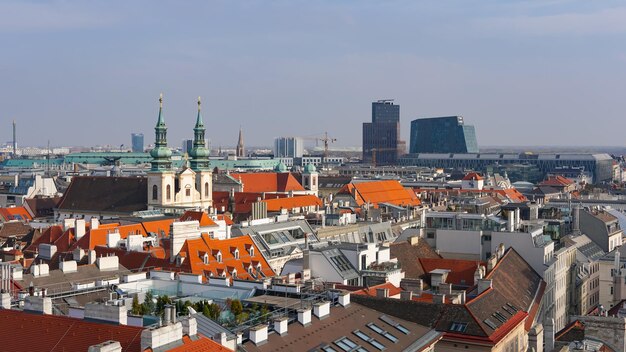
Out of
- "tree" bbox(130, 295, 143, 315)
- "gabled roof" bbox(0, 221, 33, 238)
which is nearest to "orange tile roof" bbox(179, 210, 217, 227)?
"gabled roof" bbox(0, 221, 33, 238)

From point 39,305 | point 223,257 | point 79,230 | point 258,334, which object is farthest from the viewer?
point 79,230

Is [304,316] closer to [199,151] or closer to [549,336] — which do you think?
[549,336]

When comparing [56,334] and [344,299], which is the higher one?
[56,334]

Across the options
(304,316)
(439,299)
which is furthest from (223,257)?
(304,316)

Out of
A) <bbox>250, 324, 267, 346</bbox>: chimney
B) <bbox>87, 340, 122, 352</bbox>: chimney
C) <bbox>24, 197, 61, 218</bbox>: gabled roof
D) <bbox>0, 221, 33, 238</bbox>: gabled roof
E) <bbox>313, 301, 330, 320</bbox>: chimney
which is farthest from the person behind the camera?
<bbox>24, 197, 61, 218</bbox>: gabled roof

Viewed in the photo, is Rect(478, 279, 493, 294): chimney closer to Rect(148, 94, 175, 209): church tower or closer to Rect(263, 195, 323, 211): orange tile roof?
Rect(263, 195, 323, 211): orange tile roof
